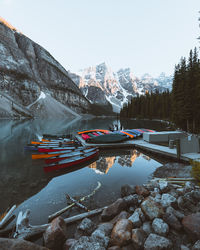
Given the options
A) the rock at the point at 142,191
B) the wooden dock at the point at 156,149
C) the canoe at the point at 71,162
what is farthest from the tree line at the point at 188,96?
the rock at the point at 142,191

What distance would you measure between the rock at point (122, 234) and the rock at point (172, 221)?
1.53 meters

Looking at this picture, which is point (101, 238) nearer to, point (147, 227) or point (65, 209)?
point (147, 227)

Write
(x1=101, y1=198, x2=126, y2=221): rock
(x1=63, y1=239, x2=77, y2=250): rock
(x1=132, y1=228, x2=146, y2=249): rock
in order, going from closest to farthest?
(x1=132, y1=228, x2=146, y2=249): rock < (x1=63, y1=239, x2=77, y2=250): rock < (x1=101, y1=198, x2=126, y2=221): rock

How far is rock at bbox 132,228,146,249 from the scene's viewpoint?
4.82 meters

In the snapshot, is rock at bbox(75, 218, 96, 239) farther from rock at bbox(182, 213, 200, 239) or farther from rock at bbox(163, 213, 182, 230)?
rock at bbox(182, 213, 200, 239)

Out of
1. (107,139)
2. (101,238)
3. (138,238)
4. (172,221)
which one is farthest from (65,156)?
(172,221)

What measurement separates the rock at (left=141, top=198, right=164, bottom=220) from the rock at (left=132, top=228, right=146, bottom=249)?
3.08 ft

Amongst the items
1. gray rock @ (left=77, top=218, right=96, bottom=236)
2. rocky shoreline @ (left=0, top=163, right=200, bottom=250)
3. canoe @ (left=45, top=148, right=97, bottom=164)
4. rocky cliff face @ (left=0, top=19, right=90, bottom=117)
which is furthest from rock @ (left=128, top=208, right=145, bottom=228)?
rocky cliff face @ (left=0, top=19, right=90, bottom=117)

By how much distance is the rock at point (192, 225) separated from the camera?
488 centimetres

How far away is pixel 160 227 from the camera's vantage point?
17.5ft

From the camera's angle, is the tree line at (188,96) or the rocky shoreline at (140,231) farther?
the tree line at (188,96)

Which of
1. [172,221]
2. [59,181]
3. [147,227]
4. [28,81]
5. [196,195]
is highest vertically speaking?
[28,81]

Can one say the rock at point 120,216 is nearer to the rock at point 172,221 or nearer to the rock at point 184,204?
the rock at point 172,221

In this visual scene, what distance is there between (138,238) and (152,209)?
1586 millimetres
